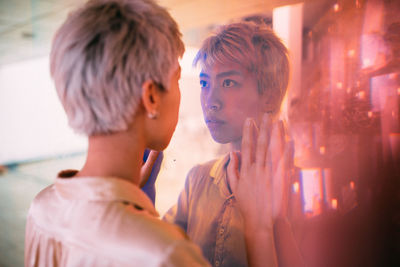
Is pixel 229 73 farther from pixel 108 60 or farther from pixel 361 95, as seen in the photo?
pixel 108 60

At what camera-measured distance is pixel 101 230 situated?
1.99ft

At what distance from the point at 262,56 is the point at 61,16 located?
211 cm

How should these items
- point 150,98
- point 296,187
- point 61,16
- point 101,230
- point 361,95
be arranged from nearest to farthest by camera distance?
point 101,230
point 150,98
point 361,95
point 296,187
point 61,16

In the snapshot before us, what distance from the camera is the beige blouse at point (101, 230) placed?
0.57 m

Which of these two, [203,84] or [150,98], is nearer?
[150,98]

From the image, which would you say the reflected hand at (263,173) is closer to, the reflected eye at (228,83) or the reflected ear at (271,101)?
the reflected ear at (271,101)

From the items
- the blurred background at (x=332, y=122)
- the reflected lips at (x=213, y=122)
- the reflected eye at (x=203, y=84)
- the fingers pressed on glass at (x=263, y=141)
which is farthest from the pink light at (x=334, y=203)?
the reflected eye at (x=203, y=84)

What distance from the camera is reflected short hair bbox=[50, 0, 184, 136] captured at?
0.64 meters

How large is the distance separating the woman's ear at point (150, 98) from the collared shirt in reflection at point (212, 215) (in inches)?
22.2

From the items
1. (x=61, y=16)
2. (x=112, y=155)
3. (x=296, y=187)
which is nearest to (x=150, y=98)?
(x=112, y=155)

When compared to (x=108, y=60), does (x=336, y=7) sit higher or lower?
higher

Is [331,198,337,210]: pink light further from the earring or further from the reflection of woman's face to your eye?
the earring

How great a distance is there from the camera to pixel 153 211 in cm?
73

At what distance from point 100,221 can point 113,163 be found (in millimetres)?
160
